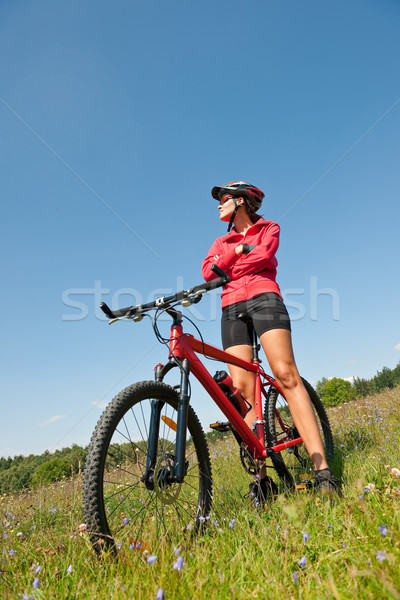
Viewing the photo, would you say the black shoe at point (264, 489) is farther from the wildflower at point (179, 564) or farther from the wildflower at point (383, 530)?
the wildflower at point (179, 564)

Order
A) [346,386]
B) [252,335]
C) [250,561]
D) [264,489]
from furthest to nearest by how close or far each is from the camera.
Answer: [346,386] → [252,335] → [264,489] → [250,561]

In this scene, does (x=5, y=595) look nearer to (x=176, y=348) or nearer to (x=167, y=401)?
(x=167, y=401)

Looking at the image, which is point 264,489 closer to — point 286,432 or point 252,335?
point 286,432

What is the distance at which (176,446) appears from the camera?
2.38m

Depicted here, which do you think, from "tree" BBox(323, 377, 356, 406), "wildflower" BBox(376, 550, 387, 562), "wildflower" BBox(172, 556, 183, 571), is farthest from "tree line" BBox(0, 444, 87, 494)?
"tree" BBox(323, 377, 356, 406)

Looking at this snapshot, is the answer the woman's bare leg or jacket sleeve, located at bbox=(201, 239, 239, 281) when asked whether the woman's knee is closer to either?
the woman's bare leg

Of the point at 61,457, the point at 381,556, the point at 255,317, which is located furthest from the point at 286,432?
the point at 61,457

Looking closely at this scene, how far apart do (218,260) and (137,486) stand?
213cm

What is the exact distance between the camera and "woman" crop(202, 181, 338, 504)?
132 inches

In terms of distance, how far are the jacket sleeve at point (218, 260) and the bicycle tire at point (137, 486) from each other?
4.65 feet

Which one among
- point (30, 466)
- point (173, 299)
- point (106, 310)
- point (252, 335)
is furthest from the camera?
point (30, 466)

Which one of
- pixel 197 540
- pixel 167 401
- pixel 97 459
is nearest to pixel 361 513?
pixel 197 540

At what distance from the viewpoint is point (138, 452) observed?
7.63 feet

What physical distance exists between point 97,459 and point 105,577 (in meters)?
0.53
